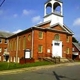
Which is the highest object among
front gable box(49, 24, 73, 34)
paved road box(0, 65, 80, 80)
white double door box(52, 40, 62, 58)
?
front gable box(49, 24, 73, 34)

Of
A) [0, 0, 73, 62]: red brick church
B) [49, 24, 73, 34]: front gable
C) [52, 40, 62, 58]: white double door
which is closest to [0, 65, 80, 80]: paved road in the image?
[0, 0, 73, 62]: red brick church

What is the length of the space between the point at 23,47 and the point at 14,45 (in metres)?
6.77

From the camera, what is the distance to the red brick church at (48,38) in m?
32.7

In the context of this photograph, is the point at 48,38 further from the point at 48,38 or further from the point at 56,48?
the point at 56,48

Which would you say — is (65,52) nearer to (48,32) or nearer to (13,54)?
(48,32)

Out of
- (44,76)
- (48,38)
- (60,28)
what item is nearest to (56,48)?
(48,38)

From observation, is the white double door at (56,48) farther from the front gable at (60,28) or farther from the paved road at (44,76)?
the paved road at (44,76)

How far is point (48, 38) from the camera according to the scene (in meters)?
33.7

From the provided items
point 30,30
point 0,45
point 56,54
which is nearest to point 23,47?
point 30,30

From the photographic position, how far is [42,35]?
33.7m

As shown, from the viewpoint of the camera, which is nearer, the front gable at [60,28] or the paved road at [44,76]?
the paved road at [44,76]

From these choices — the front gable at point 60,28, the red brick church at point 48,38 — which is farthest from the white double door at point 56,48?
the front gable at point 60,28

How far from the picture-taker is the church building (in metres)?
32.6

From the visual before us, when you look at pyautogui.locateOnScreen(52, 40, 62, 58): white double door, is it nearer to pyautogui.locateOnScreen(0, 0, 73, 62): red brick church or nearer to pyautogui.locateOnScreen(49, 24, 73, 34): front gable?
pyautogui.locateOnScreen(0, 0, 73, 62): red brick church
